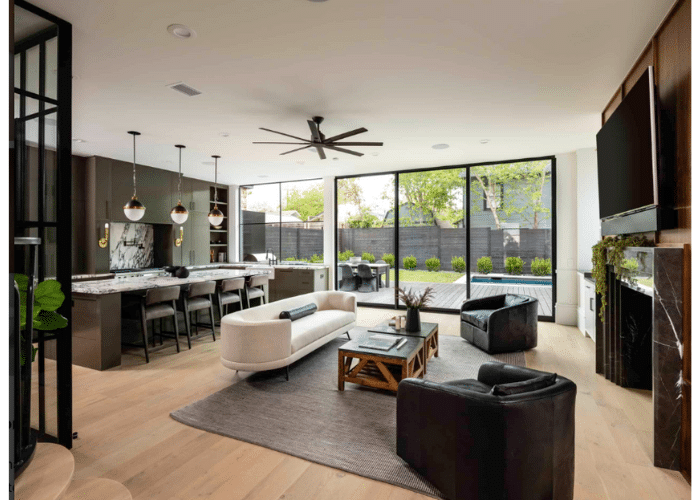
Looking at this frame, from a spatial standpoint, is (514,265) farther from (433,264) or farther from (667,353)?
(667,353)

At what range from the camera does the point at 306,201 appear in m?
8.61

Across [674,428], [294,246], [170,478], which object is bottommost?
[170,478]

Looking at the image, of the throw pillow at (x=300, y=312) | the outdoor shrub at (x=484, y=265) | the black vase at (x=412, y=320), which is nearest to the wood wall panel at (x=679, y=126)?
the black vase at (x=412, y=320)

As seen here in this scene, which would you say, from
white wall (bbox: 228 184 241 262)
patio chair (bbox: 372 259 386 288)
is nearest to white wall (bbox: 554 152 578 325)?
patio chair (bbox: 372 259 386 288)

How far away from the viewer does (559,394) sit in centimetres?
179

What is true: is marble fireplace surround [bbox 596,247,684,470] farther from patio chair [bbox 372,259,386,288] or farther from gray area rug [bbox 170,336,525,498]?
patio chair [bbox 372,259,386,288]

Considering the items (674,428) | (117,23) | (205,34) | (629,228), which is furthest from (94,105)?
(674,428)

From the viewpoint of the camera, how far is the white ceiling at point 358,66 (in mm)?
2322

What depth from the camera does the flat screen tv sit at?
95.7 inches

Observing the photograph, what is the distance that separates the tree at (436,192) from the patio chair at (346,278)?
1919 mm

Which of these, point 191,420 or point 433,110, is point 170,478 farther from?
point 433,110

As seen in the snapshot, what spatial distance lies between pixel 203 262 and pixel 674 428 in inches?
311

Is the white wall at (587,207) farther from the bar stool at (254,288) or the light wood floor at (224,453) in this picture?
the bar stool at (254,288)

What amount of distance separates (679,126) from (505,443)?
2168 millimetres
